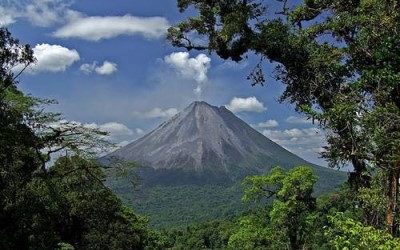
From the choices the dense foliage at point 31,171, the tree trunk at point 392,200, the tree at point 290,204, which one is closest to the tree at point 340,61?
the tree trunk at point 392,200

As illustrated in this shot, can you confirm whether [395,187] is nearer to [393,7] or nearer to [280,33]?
[393,7]

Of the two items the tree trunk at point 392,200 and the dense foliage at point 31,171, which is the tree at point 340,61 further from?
the dense foliage at point 31,171

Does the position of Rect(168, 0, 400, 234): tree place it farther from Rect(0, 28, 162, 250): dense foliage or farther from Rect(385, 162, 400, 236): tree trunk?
Rect(0, 28, 162, 250): dense foliage

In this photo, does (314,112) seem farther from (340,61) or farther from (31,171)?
(31,171)

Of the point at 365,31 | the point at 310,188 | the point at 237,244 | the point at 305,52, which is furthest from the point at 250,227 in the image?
the point at 365,31

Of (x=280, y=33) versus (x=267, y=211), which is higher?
(x=280, y=33)

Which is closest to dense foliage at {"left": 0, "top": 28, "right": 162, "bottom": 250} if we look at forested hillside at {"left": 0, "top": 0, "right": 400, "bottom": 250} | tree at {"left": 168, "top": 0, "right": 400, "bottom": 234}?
forested hillside at {"left": 0, "top": 0, "right": 400, "bottom": 250}
